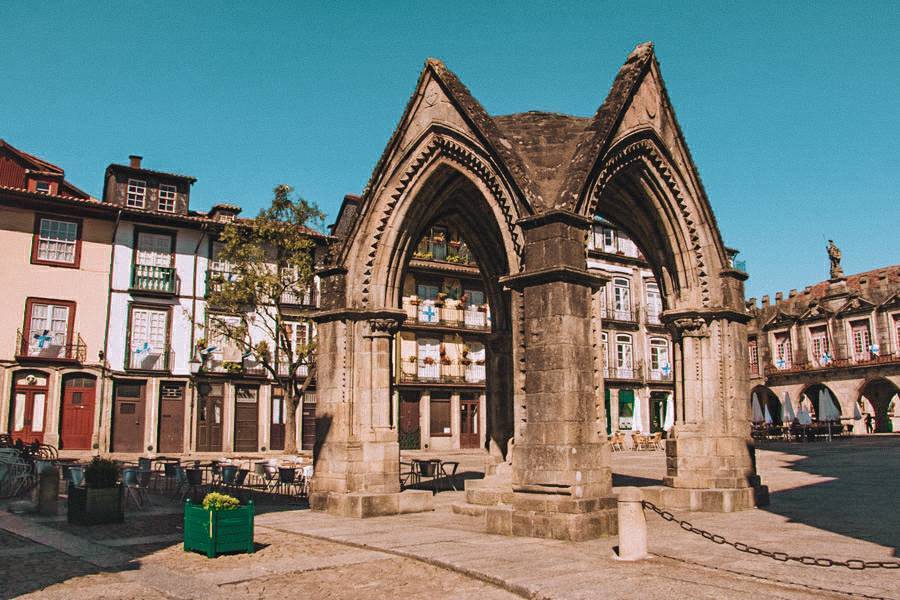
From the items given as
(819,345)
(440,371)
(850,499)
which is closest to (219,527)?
(850,499)

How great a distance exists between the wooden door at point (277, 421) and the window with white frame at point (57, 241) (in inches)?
422

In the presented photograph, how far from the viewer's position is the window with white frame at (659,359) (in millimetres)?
50094

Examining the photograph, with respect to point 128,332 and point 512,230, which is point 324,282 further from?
point 128,332

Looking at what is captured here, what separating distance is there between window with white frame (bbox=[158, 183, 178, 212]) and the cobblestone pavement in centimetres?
2467

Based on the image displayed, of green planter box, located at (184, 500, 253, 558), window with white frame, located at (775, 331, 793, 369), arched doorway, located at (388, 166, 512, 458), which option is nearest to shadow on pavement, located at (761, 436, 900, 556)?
green planter box, located at (184, 500, 253, 558)

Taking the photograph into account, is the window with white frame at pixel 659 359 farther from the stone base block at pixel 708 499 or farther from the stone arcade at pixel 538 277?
the stone base block at pixel 708 499

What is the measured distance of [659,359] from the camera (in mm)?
50688

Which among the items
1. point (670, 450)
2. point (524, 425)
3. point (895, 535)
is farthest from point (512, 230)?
point (895, 535)

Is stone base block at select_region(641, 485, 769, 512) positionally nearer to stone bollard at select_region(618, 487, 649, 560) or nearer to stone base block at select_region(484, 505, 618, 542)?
stone base block at select_region(484, 505, 618, 542)

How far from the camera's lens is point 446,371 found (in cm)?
4169

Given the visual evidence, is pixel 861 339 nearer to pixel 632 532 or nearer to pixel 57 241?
pixel 57 241

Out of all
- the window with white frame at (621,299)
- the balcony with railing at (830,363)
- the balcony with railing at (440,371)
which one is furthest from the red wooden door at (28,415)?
the balcony with railing at (830,363)

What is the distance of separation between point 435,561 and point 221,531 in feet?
9.10

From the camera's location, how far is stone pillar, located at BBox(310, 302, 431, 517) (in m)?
13.3
